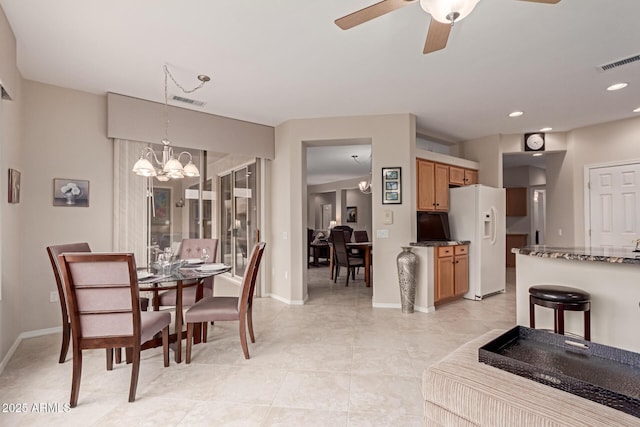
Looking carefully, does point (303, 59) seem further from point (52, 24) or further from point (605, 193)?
point (605, 193)

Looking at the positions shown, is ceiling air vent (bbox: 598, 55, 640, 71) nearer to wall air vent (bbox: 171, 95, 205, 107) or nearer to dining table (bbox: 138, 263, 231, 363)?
dining table (bbox: 138, 263, 231, 363)

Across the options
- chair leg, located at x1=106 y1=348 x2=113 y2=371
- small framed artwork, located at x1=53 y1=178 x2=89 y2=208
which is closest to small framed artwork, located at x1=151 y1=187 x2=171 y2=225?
small framed artwork, located at x1=53 y1=178 x2=89 y2=208

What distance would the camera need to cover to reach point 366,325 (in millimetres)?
3557

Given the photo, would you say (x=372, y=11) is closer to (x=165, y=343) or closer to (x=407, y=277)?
(x=165, y=343)

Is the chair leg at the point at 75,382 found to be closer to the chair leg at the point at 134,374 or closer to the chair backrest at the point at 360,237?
the chair leg at the point at 134,374

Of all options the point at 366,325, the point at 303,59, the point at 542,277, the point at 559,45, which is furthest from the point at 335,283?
the point at 559,45

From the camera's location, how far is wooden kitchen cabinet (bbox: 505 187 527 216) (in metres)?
7.85

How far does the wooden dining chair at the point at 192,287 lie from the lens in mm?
3055

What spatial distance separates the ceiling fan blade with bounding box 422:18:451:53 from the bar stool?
202 centimetres

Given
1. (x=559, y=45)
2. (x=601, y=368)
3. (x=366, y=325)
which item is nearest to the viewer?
(x=601, y=368)

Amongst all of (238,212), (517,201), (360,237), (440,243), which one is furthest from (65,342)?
(517,201)

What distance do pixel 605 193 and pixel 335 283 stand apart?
451 cm

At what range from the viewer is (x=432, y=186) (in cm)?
471

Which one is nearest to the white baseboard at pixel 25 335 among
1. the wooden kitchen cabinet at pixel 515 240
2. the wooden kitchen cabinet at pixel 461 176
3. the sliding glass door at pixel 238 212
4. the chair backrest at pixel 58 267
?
the chair backrest at pixel 58 267
